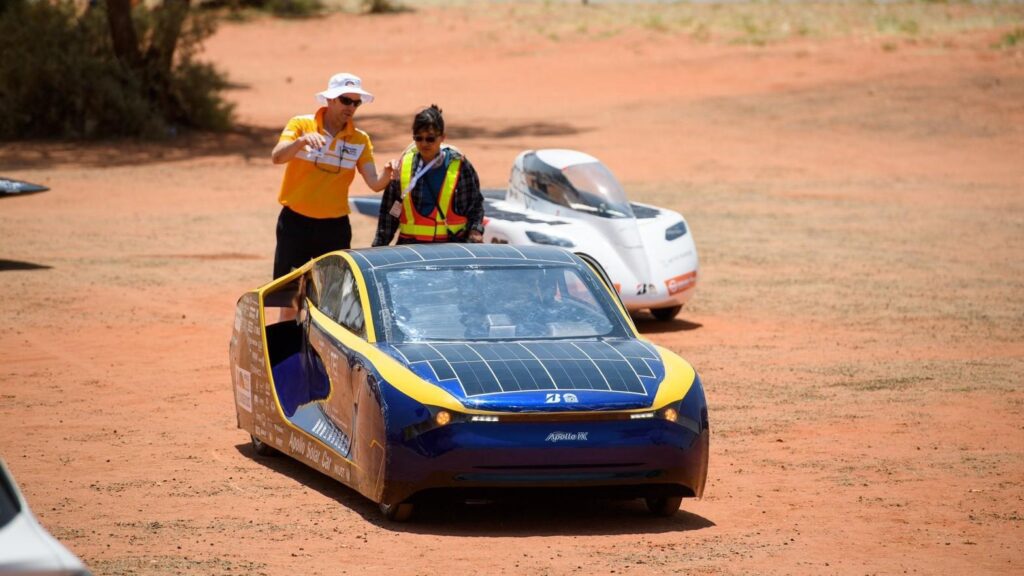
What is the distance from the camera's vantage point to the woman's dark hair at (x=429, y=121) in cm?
1046

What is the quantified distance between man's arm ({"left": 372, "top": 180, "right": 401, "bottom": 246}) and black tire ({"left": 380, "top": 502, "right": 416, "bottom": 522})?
2938 mm

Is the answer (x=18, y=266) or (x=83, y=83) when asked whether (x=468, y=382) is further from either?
(x=83, y=83)

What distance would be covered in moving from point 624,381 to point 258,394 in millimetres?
2534

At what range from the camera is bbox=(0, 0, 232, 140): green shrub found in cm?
3061

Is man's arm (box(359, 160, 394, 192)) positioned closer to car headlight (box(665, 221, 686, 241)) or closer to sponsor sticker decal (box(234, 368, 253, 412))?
sponsor sticker decal (box(234, 368, 253, 412))

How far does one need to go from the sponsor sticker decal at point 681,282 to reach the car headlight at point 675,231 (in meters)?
0.38

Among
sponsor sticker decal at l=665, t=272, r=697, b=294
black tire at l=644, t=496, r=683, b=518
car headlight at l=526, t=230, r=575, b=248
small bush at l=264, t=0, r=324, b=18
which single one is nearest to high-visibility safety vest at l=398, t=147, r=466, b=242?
black tire at l=644, t=496, r=683, b=518

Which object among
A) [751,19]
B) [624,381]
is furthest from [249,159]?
[751,19]

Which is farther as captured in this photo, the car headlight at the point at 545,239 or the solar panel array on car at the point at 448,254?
the car headlight at the point at 545,239

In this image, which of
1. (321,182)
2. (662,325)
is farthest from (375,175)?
(662,325)

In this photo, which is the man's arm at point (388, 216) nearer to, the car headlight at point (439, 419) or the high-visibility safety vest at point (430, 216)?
the high-visibility safety vest at point (430, 216)

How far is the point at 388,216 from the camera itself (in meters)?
10.7

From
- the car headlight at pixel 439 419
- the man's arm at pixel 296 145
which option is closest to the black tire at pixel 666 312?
the man's arm at pixel 296 145

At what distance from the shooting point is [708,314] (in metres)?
16.3
